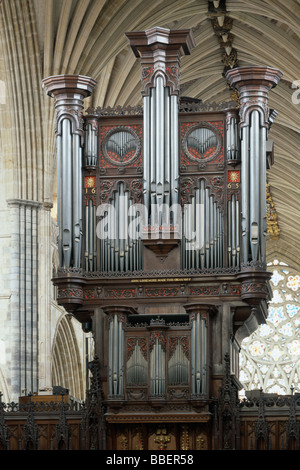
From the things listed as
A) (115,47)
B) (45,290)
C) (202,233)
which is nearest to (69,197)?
(202,233)

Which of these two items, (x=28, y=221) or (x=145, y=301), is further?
(x=28, y=221)

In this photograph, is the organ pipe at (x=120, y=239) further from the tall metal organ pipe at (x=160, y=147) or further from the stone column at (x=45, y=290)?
the stone column at (x=45, y=290)

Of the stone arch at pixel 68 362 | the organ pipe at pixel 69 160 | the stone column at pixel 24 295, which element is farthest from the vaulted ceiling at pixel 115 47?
the organ pipe at pixel 69 160

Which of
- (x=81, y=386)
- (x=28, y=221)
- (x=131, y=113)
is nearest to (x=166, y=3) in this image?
(x=28, y=221)

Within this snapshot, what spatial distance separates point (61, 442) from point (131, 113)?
16.9 feet

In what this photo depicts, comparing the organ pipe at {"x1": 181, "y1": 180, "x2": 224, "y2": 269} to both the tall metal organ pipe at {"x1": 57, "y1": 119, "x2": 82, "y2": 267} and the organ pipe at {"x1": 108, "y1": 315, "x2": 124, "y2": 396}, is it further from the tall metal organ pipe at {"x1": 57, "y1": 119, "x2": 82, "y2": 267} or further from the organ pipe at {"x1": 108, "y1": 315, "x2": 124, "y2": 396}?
the tall metal organ pipe at {"x1": 57, "y1": 119, "x2": 82, "y2": 267}

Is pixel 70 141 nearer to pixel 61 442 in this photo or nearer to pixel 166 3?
pixel 61 442

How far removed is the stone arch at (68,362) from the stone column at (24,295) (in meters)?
6.35

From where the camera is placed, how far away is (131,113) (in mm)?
19516

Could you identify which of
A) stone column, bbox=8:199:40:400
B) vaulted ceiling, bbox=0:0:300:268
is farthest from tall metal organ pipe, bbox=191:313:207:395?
vaulted ceiling, bbox=0:0:300:268

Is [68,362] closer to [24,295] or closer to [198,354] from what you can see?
[24,295]

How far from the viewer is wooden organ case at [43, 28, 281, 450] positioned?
1777 cm

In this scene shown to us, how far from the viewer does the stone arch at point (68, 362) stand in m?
36.1

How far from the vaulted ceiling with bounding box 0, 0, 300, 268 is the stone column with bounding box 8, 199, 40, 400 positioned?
1.82ft
